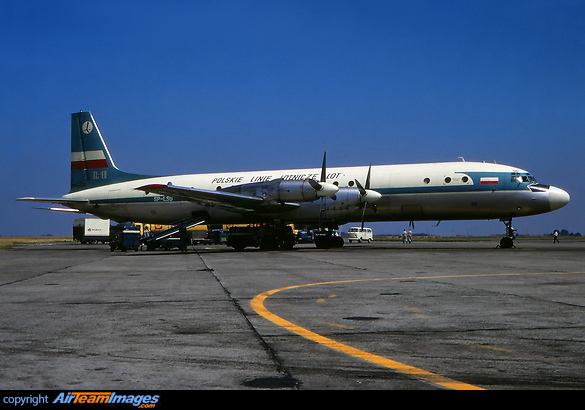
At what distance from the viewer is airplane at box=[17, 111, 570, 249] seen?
111 feet

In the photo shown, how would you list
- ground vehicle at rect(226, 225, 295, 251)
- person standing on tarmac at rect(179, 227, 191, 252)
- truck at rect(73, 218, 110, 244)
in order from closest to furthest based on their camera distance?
ground vehicle at rect(226, 225, 295, 251) → person standing on tarmac at rect(179, 227, 191, 252) → truck at rect(73, 218, 110, 244)

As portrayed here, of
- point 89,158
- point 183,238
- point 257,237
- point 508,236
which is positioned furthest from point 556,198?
point 89,158

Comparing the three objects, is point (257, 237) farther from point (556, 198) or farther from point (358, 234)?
point (358, 234)

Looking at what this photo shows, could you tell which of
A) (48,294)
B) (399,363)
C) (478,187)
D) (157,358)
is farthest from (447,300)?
(478,187)

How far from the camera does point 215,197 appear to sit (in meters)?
34.4

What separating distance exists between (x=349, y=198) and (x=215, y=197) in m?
8.34

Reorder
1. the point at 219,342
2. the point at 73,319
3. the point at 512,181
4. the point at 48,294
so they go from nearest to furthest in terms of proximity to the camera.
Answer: the point at 219,342 → the point at 73,319 → the point at 48,294 → the point at 512,181

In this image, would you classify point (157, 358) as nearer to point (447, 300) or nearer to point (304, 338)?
point (304, 338)

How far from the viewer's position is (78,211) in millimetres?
43750

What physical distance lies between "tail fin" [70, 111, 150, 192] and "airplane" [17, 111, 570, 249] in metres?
3.26

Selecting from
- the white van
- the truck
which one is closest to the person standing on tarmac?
the truck

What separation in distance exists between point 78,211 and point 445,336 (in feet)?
134

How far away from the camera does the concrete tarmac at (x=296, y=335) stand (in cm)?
527

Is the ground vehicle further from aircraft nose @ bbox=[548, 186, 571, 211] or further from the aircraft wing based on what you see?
aircraft nose @ bbox=[548, 186, 571, 211]
